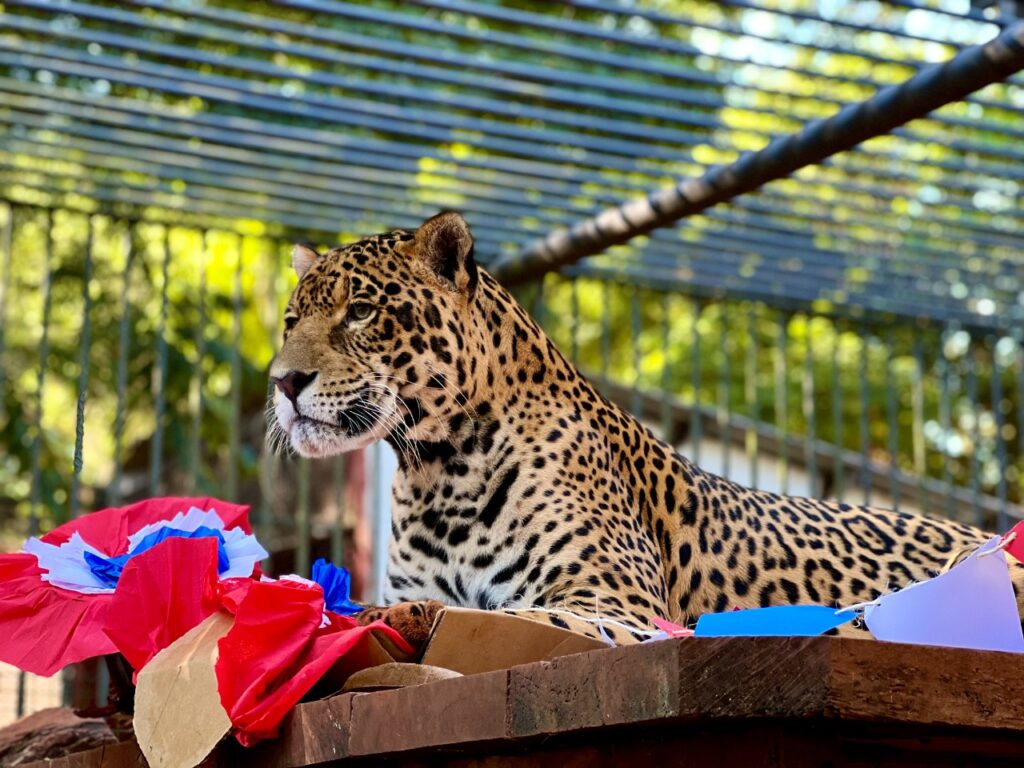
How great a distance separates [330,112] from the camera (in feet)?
26.3

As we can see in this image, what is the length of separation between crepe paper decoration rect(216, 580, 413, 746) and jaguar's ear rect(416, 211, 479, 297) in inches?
85.0

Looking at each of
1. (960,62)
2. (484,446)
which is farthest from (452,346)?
Answer: (960,62)

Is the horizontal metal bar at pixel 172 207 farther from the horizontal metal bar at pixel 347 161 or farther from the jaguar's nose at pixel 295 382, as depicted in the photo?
the jaguar's nose at pixel 295 382

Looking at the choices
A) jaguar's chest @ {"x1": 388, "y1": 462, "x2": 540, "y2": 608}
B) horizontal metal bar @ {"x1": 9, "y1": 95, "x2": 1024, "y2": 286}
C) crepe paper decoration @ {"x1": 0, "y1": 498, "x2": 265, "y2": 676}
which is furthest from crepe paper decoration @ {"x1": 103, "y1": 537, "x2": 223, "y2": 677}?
horizontal metal bar @ {"x1": 9, "y1": 95, "x2": 1024, "y2": 286}

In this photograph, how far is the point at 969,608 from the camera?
333 cm

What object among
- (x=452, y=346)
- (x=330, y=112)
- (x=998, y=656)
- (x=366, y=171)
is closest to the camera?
(x=998, y=656)

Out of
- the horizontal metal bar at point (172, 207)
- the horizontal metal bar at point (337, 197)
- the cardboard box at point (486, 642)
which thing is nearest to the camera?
the cardboard box at point (486, 642)

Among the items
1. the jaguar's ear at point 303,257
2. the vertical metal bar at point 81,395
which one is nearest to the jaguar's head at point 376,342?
the jaguar's ear at point 303,257

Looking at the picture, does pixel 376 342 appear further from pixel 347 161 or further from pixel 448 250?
pixel 347 161

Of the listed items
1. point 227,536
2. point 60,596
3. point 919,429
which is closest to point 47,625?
point 60,596

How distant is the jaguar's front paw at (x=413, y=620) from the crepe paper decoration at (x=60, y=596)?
52 centimetres

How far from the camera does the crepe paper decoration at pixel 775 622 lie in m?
3.37

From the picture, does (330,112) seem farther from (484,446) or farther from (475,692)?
(475,692)

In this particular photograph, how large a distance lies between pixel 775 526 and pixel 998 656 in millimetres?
3282
